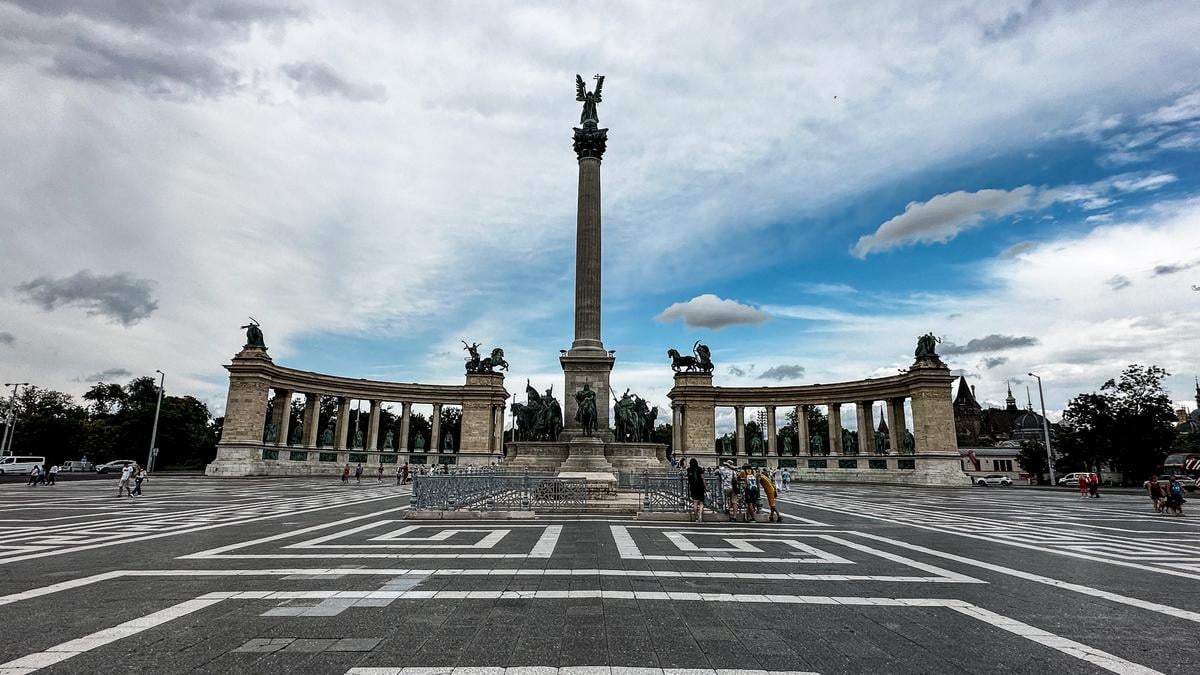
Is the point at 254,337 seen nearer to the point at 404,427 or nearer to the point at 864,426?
the point at 404,427

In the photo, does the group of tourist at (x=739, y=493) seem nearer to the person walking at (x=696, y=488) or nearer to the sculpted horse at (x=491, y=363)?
the person walking at (x=696, y=488)

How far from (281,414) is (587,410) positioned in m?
46.2

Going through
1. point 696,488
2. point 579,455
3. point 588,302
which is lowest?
point 696,488

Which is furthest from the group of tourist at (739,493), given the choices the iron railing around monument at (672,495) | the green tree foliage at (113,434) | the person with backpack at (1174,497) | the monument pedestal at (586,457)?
the green tree foliage at (113,434)

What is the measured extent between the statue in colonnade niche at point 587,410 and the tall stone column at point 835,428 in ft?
138

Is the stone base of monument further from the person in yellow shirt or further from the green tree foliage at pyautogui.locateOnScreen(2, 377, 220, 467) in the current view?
the green tree foliage at pyautogui.locateOnScreen(2, 377, 220, 467)

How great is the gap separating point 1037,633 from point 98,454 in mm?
99987

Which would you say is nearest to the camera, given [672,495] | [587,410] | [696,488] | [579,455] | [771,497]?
[696,488]

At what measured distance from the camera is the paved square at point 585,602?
5.38 meters

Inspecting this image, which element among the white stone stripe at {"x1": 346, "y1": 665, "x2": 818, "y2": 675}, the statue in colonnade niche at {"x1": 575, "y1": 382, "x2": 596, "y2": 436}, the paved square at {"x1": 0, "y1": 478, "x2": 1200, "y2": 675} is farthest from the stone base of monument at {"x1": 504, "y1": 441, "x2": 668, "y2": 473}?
the white stone stripe at {"x1": 346, "y1": 665, "x2": 818, "y2": 675}

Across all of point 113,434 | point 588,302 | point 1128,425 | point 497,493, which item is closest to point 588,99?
point 588,302

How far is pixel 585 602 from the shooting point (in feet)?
24.4

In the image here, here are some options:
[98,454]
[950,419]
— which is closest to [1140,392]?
[950,419]

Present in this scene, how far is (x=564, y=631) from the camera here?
614 cm
